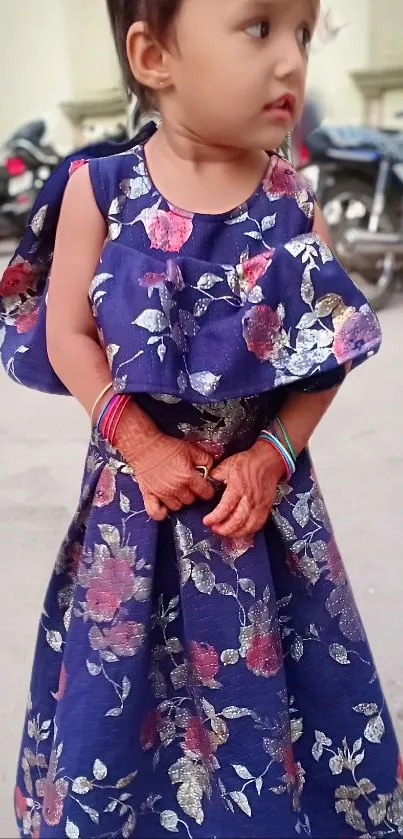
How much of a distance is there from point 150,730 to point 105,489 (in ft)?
0.77

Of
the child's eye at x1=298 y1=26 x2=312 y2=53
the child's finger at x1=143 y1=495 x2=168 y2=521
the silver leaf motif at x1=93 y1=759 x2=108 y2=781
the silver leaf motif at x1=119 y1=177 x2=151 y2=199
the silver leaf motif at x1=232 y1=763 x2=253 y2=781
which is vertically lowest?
the silver leaf motif at x1=232 y1=763 x2=253 y2=781

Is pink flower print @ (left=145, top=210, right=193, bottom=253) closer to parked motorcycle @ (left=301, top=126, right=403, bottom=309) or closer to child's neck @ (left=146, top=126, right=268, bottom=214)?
child's neck @ (left=146, top=126, right=268, bottom=214)

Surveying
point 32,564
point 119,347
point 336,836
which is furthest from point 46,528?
point 119,347

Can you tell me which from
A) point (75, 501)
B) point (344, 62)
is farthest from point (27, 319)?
point (344, 62)

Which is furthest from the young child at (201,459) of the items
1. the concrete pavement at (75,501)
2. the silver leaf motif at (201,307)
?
the concrete pavement at (75,501)

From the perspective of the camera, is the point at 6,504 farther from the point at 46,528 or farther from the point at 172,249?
the point at 172,249

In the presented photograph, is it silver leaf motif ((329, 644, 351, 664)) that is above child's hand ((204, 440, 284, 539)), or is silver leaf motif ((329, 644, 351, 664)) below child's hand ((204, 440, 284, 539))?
below

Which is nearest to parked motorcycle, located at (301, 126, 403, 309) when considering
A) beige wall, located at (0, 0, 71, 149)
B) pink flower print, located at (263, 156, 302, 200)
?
beige wall, located at (0, 0, 71, 149)

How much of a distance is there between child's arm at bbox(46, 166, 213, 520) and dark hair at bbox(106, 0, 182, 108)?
0.08 metres

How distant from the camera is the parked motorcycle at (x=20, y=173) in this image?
3.08 metres

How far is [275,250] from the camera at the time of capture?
1.97ft

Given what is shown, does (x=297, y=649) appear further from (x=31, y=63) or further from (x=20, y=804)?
(x=31, y=63)

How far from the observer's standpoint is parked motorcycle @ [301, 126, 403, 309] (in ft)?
9.43

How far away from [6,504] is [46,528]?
142 mm
